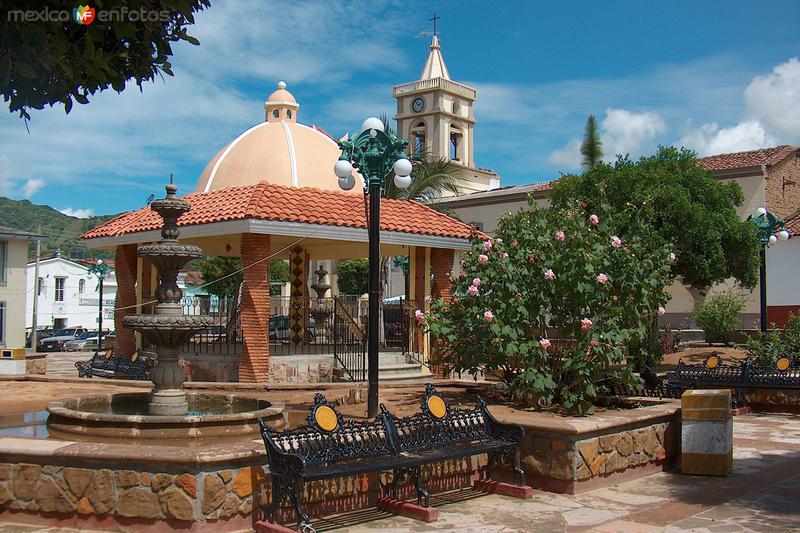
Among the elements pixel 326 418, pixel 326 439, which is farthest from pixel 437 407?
pixel 326 439

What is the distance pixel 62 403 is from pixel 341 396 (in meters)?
4.83

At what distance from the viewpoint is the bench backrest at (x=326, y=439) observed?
6254mm

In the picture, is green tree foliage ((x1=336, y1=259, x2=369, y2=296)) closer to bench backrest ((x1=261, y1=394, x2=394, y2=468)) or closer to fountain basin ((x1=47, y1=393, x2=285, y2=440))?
fountain basin ((x1=47, y1=393, x2=285, y2=440))

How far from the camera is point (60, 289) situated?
56.7 meters

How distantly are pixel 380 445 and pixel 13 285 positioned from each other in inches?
1371

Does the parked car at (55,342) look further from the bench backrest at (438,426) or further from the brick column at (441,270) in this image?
the bench backrest at (438,426)

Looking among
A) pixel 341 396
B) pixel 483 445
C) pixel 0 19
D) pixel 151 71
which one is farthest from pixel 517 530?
pixel 341 396

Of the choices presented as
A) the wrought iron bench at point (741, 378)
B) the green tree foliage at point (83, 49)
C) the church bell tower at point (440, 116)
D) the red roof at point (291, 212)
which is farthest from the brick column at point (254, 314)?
the church bell tower at point (440, 116)

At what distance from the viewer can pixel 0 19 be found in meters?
4.89

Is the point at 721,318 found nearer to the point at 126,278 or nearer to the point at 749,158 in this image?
the point at 749,158

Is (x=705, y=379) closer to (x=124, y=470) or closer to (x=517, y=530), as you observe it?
(x=517, y=530)

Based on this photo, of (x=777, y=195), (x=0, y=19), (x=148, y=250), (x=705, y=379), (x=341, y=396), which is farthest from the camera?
(x=777, y=195)

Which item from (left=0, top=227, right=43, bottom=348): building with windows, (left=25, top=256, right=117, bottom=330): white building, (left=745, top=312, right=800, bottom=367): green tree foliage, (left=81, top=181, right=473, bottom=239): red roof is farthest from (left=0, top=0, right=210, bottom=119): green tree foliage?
(left=25, top=256, right=117, bottom=330): white building

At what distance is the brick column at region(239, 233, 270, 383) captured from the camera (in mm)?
15078
